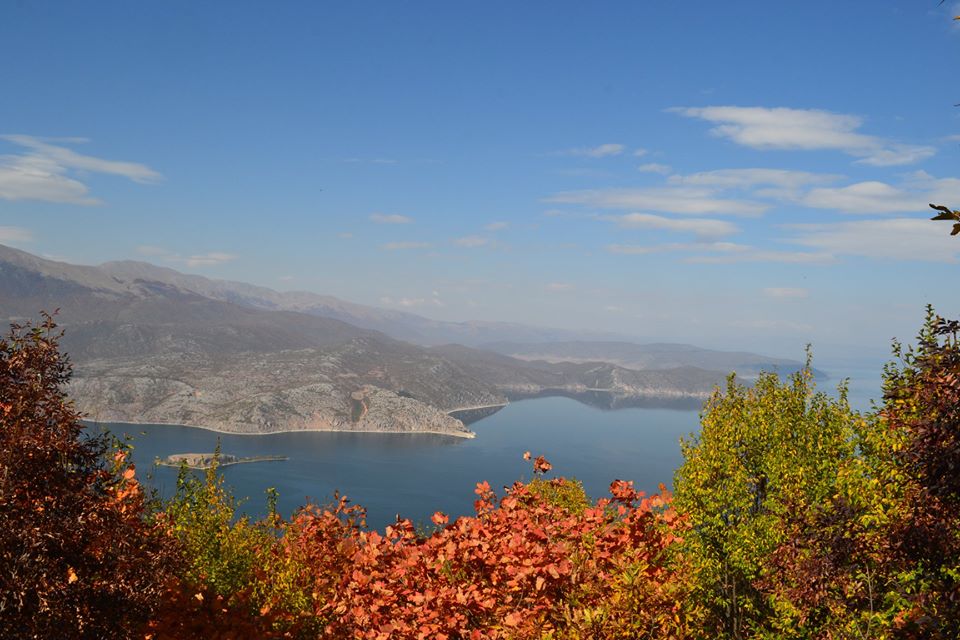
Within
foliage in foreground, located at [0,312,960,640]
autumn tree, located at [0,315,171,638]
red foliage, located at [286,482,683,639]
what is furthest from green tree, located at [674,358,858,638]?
autumn tree, located at [0,315,171,638]

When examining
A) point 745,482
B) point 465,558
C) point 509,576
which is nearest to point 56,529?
point 465,558

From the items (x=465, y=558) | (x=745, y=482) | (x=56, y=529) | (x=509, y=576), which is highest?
(x=56, y=529)

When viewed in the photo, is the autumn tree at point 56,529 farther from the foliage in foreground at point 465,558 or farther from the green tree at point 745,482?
the green tree at point 745,482

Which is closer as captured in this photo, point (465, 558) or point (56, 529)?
point (56, 529)

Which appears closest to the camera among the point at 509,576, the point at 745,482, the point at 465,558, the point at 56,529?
the point at 56,529

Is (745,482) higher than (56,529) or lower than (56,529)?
lower

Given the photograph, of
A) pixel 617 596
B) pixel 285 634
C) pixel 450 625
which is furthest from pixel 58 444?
pixel 617 596

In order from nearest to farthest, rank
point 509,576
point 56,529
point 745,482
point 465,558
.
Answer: point 56,529 < point 509,576 < point 465,558 < point 745,482

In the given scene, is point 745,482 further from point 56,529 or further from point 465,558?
point 56,529

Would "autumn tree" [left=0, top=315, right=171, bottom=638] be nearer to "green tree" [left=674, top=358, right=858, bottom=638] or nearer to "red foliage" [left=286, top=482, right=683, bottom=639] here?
"red foliage" [left=286, top=482, right=683, bottom=639]
